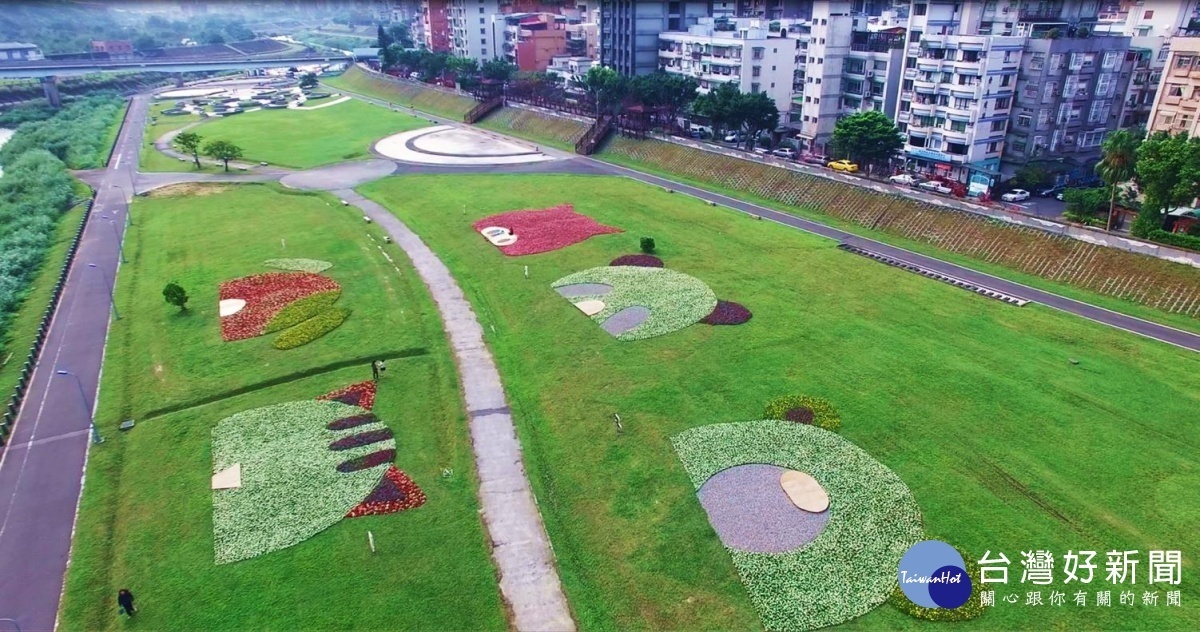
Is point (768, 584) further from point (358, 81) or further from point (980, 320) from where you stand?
point (358, 81)

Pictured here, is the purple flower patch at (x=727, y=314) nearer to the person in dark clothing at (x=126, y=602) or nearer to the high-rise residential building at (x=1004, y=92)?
the person in dark clothing at (x=126, y=602)

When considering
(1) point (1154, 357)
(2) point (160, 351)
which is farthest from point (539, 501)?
(1) point (1154, 357)

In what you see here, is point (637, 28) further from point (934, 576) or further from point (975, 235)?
point (934, 576)

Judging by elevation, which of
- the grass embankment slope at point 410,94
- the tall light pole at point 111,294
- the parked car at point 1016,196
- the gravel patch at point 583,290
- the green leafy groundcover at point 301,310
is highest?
the grass embankment slope at point 410,94

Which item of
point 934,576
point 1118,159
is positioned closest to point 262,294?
point 934,576

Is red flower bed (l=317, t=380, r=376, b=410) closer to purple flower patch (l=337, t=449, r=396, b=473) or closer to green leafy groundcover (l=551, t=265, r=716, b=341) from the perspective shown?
purple flower patch (l=337, t=449, r=396, b=473)

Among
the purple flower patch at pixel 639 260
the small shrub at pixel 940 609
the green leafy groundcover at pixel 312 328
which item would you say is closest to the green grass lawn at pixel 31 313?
the green leafy groundcover at pixel 312 328

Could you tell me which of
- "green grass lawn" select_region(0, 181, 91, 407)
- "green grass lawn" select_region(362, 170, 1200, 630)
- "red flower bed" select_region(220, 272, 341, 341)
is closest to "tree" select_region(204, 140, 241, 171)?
"green grass lawn" select_region(0, 181, 91, 407)
